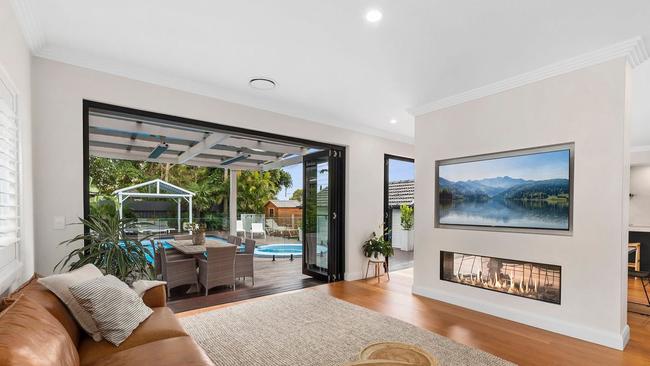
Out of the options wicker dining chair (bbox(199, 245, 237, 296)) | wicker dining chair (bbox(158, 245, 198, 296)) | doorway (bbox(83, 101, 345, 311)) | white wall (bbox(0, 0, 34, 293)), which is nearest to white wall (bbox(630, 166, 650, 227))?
doorway (bbox(83, 101, 345, 311))

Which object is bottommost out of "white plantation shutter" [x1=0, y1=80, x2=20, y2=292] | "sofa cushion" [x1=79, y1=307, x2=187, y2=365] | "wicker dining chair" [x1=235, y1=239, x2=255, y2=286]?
"wicker dining chair" [x1=235, y1=239, x2=255, y2=286]

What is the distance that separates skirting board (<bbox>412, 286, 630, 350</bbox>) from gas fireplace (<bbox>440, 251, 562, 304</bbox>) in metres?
0.19

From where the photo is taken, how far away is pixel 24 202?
2471 mm

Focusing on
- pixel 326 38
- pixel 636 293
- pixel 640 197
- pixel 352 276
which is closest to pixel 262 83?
pixel 326 38

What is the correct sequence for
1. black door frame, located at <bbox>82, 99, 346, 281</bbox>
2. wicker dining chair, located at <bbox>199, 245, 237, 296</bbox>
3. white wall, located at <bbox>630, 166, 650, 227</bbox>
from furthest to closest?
1. white wall, located at <bbox>630, 166, 650, 227</bbox>
2. wicker dining chair, located at <bbox>199, 245, 237, 296</bbox>
3. black door frame, located at <bbox>82, 99, 346, 281</bbox>

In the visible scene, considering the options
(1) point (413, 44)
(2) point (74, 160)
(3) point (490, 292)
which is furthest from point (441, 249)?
(2) point (74, 160)

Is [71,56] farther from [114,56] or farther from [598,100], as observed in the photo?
[598,100]

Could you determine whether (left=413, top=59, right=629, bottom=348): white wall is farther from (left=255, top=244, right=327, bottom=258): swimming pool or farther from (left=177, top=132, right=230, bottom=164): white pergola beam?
(left=255, top=244, right=327, bottom=258): swimming pool

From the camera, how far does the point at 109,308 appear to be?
1.91 metres

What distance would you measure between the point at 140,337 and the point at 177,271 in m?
2.89

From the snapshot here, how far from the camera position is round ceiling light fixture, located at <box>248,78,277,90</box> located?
362 cm

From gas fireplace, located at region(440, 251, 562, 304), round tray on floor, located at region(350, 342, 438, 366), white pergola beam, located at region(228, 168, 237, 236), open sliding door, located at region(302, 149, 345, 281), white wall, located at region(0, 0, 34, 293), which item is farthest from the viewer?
white pergola beam, located at region(228, 168, 237, 236)

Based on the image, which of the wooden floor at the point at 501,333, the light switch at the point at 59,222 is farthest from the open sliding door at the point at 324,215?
the light switch at the point at 59,222

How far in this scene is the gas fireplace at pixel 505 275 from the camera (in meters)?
3.27
